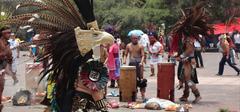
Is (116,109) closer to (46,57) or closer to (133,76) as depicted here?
(133,76)

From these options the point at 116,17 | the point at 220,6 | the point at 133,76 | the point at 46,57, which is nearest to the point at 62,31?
the point at 46,57

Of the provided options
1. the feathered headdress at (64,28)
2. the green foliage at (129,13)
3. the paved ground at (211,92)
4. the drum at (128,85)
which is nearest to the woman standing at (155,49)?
the paved ground at (211,92)

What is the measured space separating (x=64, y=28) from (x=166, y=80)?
7736 millimetres

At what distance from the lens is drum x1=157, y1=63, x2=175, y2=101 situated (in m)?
13.0

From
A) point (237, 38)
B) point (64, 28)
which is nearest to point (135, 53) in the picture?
point (64, 28)

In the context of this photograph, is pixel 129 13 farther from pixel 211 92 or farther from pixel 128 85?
pixel 128 85

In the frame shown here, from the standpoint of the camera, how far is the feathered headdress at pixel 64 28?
17.9 ft

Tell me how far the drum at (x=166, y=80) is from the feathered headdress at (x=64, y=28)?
7487 millimetres

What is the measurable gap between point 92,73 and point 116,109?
6.13 m

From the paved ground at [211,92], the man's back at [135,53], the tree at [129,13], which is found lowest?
the paved ground at [211,92]

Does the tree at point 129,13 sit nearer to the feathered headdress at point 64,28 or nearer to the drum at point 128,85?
the drum at point 128,85

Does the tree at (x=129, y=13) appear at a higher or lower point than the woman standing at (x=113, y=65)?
higher

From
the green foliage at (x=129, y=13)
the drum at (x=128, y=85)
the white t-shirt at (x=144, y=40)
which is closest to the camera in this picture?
the drum at (x=128, y=85)

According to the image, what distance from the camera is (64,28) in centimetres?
549
